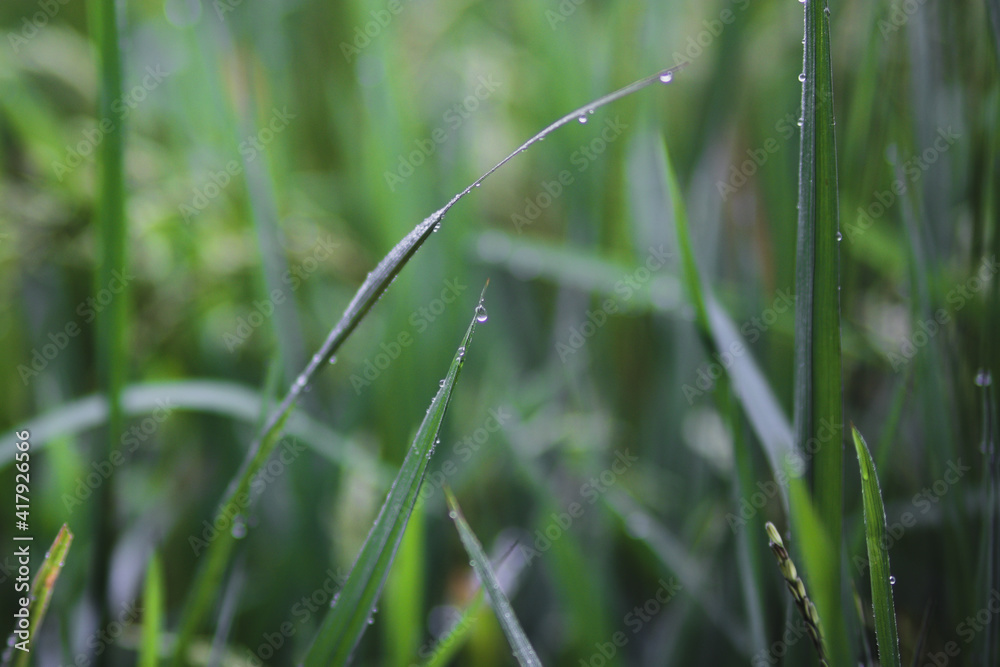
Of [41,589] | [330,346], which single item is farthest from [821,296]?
[41,589]

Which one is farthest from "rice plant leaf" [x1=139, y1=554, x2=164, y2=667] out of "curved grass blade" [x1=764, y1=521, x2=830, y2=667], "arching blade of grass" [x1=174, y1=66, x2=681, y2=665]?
"curved grass blade" [x1=764, y1=521, x2=830, y2=667]

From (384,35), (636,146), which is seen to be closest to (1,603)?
(384,35)

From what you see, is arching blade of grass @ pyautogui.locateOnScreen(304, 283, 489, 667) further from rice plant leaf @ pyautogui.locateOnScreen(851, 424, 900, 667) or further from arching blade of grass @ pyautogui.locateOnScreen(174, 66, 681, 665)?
rice plant leaf @ pyautogui.locateOnScreen(851, 424, 900, 667)

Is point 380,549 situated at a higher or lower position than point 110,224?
lower

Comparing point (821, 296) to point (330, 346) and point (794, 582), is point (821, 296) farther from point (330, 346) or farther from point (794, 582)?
point (330, 346)

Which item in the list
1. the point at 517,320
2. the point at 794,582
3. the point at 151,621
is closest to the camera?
the point at 794,582

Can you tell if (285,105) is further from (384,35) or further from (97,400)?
(97,400)
